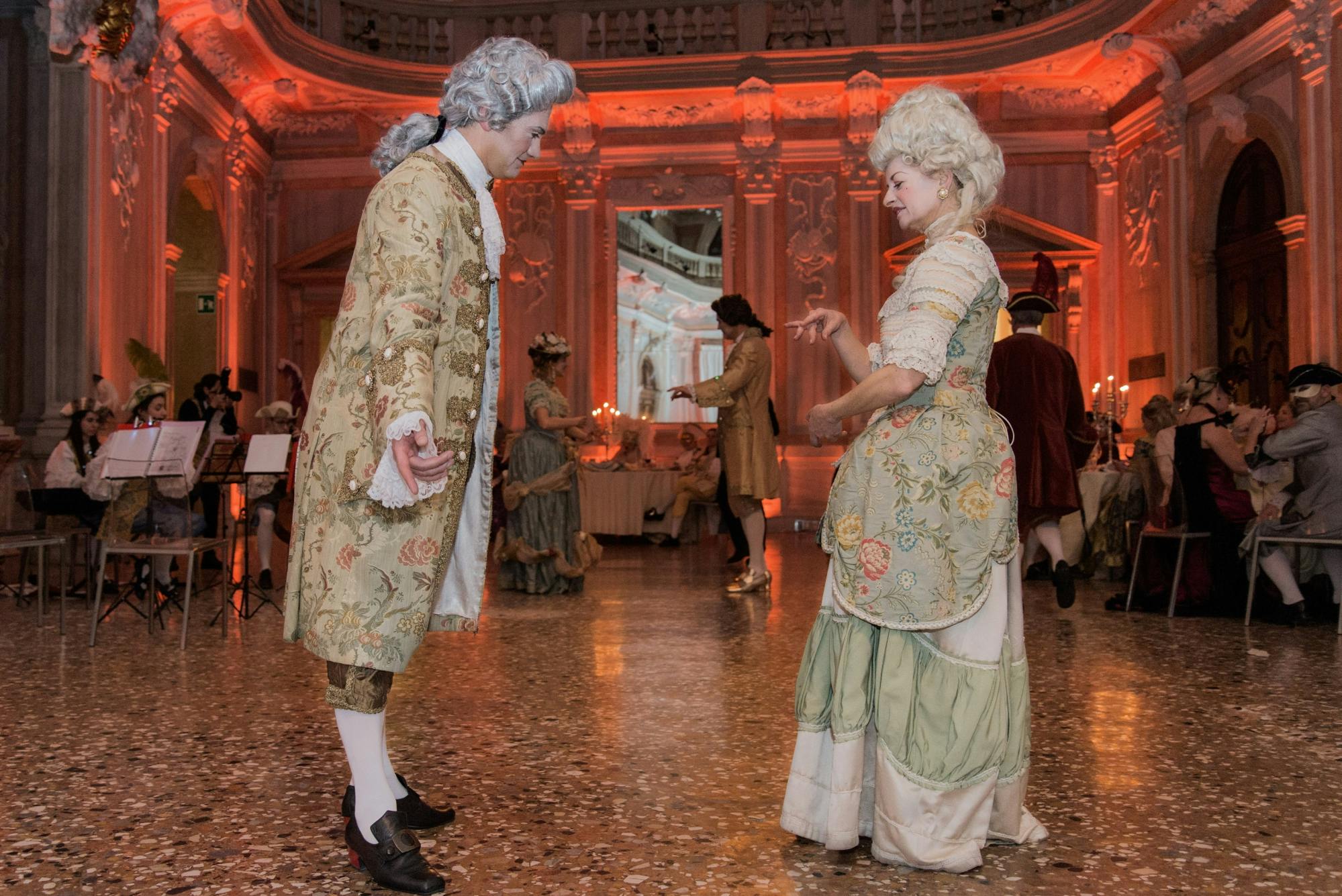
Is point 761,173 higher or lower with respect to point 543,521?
higher

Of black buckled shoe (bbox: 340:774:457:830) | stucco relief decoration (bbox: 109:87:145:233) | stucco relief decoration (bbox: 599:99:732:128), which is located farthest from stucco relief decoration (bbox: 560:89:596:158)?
black buckled shoe (bbox: 340:774:457:830)

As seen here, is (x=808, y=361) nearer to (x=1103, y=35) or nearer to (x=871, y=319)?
(x=871, y=319)

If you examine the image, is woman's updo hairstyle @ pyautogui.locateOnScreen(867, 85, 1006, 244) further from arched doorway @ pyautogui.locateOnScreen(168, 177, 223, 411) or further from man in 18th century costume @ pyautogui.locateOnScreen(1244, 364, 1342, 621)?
arched doorway @ pyautogui.locateOnScreen(168, 177, 223, 411)

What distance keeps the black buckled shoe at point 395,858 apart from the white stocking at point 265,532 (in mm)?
4790

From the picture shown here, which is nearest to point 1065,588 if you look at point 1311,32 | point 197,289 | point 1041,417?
point 1041,417

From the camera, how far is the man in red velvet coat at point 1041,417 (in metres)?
5.30

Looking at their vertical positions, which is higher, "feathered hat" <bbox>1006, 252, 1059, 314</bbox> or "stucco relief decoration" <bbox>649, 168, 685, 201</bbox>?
"stucco relief decoration" <bbox>649, 168, 685, 201</bbox>

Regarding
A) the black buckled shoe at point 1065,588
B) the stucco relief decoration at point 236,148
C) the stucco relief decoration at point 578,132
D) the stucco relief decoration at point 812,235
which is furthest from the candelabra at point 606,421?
the black buckled shoe at point 1065,588

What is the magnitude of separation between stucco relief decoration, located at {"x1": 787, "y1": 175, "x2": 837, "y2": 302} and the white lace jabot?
999 centimetres

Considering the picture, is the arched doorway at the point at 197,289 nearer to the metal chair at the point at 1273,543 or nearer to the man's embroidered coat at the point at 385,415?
the metal chair at the point at 1273,543

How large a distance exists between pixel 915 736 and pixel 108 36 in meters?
7.91

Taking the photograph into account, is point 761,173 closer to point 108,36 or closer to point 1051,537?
point 108,36

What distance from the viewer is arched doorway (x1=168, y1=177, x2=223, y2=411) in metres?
10.7

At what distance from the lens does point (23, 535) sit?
4.92 m
